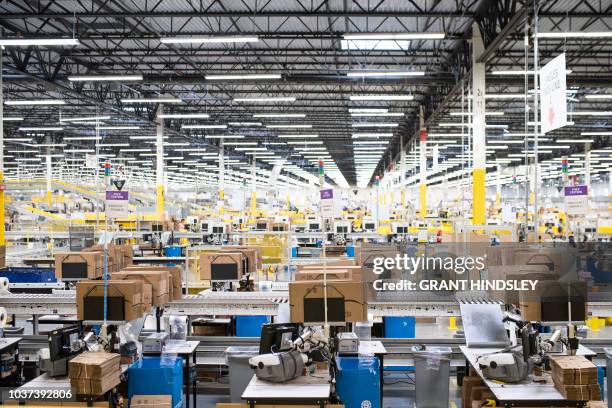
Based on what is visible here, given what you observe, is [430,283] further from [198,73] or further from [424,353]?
[198,73]

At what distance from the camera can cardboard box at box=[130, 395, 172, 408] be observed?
15.5 ft

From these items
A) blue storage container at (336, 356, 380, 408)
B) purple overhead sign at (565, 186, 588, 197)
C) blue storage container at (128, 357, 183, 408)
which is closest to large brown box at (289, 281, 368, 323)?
blue storage container at (336, 356, 380, 408)

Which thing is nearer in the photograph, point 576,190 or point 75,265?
point 75,265

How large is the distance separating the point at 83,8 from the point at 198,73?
5.73m

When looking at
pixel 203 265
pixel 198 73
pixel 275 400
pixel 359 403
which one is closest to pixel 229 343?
pixel 203 265

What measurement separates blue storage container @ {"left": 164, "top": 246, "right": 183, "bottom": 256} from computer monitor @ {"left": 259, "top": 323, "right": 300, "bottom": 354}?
10.6m

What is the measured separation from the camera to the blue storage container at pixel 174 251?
14.6m

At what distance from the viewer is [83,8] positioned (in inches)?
476

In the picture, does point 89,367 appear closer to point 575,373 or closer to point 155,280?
point 155,280

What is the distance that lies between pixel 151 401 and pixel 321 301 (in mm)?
1686

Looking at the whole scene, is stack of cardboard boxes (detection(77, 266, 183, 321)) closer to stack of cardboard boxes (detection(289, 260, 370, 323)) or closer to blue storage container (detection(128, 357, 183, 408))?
blue storage container (detection(128, 357, 183, 408))

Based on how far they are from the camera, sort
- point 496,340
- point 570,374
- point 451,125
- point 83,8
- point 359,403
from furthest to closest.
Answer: point 451,125
point 83,8
point 496,340
point 359,403
point 570,374

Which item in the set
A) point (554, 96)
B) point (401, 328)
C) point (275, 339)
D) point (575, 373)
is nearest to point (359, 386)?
point (275, 339)

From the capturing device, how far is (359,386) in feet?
15.5
